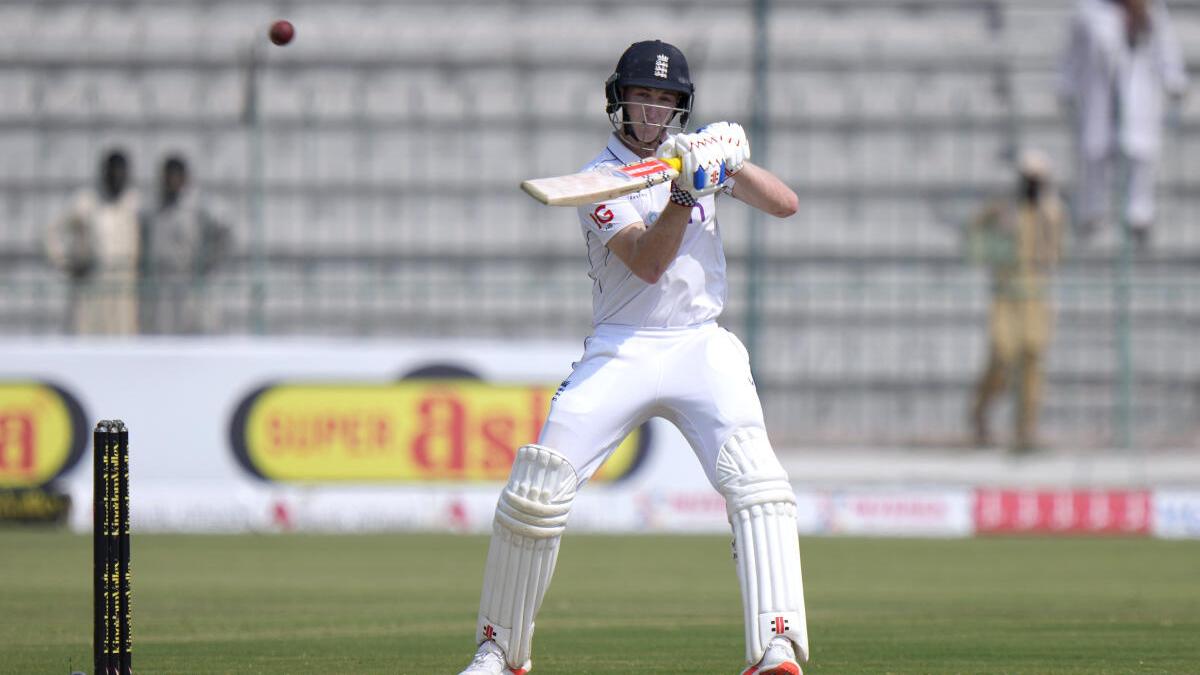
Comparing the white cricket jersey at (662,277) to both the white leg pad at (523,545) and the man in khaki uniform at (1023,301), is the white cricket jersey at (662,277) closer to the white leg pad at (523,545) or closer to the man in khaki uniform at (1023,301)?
the white leg pad at (523,545)

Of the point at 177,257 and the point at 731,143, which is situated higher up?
the point at 177,257

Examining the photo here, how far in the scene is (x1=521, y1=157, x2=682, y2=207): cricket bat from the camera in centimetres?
468

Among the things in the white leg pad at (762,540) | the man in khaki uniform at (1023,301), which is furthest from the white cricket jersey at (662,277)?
the man in khaki uniform at (1023,301)

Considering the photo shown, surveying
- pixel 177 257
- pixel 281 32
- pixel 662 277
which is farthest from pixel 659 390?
pixel 177 257

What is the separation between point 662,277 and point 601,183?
436mm

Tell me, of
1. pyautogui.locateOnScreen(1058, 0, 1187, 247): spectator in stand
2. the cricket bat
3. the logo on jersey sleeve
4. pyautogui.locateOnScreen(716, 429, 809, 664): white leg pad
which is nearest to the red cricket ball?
the logo on jersey sleeve

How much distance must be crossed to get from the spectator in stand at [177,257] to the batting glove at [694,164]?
318 inches

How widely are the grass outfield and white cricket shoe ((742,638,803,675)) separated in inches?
26.6

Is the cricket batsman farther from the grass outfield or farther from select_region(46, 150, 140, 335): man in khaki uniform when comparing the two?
select_region(46, 150, 140, 335): man in khaki uniform

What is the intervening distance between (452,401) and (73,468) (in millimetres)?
2271

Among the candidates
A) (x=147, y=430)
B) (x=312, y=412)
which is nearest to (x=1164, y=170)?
(x=312, y=412)

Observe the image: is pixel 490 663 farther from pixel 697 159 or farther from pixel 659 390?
pixel 697 159

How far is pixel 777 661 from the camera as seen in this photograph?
4.85 metres

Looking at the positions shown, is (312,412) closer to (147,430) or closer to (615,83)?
(147,430)
